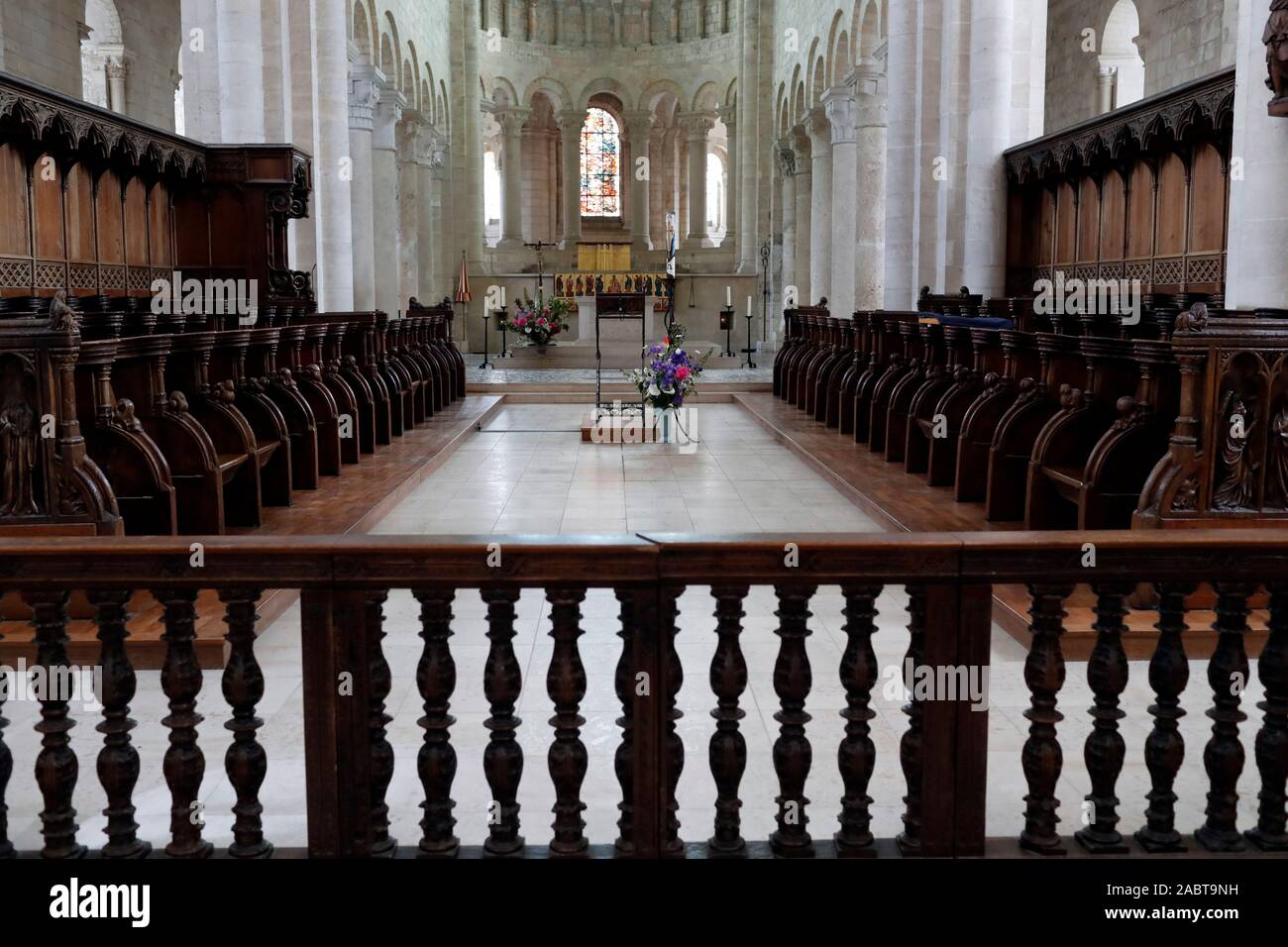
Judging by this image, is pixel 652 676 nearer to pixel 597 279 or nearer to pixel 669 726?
pixel 669 726

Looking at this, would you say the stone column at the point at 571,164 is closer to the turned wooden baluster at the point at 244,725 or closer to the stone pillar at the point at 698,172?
the stone pillar at the point at 698,172

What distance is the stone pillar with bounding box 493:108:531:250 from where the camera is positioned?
95.3 ft

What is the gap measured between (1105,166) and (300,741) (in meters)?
9.97

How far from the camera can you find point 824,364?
12.0 meters

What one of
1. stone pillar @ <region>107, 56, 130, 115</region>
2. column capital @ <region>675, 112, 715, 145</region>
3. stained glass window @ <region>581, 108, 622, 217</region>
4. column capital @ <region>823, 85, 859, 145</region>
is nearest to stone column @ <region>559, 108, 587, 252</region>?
stained glass window @ <region>581, 108, 622, 217</region>

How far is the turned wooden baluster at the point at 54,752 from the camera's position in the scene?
209cm

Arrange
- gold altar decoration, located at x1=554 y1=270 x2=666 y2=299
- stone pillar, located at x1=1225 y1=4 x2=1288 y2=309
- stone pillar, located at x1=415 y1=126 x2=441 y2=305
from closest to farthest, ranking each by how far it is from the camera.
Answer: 1. stone pillar, located at x1=1225 y1=4 x2=1288 y2=309
2. stone pillar, located at x1=415 y1=126 x2=441 y2=305
3. gold altar decoration, located at x1=554 y1=270 x2=666 y2=299

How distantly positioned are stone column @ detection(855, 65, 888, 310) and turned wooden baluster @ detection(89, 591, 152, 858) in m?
16.2

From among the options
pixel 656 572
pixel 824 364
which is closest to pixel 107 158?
pixel 824 364

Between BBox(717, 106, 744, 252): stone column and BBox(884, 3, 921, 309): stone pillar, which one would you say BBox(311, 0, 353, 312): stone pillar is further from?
BBox(717, 106, 744, 252): stone column

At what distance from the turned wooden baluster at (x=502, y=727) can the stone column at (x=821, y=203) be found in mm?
19504

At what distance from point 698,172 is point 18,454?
26.4 m

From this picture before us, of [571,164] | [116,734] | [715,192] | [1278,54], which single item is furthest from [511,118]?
[116,734]
